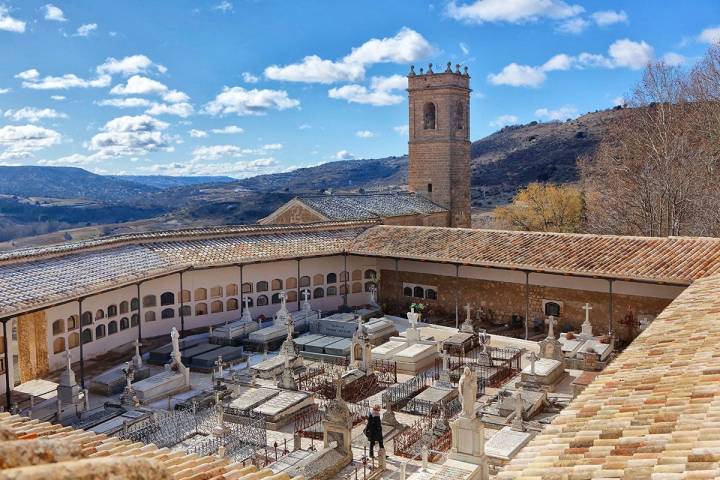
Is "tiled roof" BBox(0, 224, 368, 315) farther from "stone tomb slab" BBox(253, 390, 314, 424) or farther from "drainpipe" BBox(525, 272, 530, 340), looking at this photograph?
"drainpipe" BBox(525, 272, 530, 340)

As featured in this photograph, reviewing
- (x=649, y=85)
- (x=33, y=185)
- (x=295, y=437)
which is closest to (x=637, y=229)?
(x=649, y=85)

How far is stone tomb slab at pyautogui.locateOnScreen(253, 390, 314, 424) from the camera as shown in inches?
610

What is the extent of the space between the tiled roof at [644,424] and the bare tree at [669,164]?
2075cm

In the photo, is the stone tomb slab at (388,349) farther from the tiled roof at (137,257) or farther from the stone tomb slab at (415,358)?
the tiled roof at (137,257)

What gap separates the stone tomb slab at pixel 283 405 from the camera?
15.5 meters

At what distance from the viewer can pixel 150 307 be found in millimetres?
23703

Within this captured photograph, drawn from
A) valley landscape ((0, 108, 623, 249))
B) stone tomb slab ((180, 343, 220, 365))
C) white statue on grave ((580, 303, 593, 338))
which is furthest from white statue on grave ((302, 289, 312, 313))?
valley landscape ((0, 108, 623, 249))

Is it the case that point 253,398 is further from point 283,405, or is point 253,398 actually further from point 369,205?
point 369,205

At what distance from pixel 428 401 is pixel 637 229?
21.2 m

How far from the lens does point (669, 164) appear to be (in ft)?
93.9

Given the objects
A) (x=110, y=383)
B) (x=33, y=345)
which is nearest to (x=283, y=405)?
(x=110, y=383)

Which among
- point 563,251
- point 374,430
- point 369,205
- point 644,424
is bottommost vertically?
point 374,430

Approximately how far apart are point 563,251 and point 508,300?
2.92 m

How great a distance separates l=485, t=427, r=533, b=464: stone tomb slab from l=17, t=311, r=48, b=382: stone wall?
1358cm
